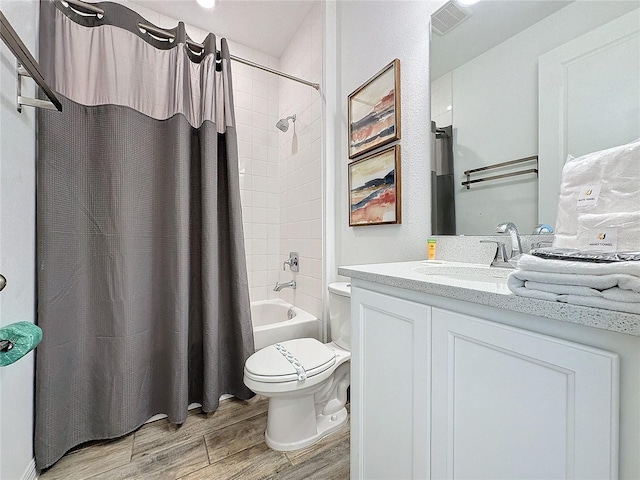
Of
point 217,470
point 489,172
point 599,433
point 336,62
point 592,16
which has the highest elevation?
point 336,62

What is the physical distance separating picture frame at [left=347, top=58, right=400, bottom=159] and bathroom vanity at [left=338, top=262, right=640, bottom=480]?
37.0 inches

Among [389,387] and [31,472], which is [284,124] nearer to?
[389,387]

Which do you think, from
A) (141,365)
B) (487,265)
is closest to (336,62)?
(487,265)

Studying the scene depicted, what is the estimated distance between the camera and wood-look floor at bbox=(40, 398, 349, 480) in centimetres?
118

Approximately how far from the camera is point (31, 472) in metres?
1.12

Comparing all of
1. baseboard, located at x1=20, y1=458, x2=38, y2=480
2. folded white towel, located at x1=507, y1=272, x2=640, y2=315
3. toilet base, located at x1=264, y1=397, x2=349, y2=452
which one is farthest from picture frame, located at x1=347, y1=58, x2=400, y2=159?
baseboard, located at x1=20, y1=458, x2=38, y2=480

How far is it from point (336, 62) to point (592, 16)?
1397 mm

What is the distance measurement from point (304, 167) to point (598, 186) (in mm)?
1684

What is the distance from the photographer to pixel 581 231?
0.79 m

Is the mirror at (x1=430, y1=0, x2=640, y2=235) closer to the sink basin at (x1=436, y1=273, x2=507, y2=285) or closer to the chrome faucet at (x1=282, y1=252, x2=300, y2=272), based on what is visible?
the sink basin at (x1=436, y1=273, x2=507, y2=285)

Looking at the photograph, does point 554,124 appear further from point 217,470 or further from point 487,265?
point 217,470

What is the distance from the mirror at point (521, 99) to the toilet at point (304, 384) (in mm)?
789

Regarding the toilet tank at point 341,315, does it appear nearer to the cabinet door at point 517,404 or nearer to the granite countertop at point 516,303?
the granite countertop at point 516,303

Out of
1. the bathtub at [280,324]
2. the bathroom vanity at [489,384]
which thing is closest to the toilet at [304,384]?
the bathtub at [280,324]
